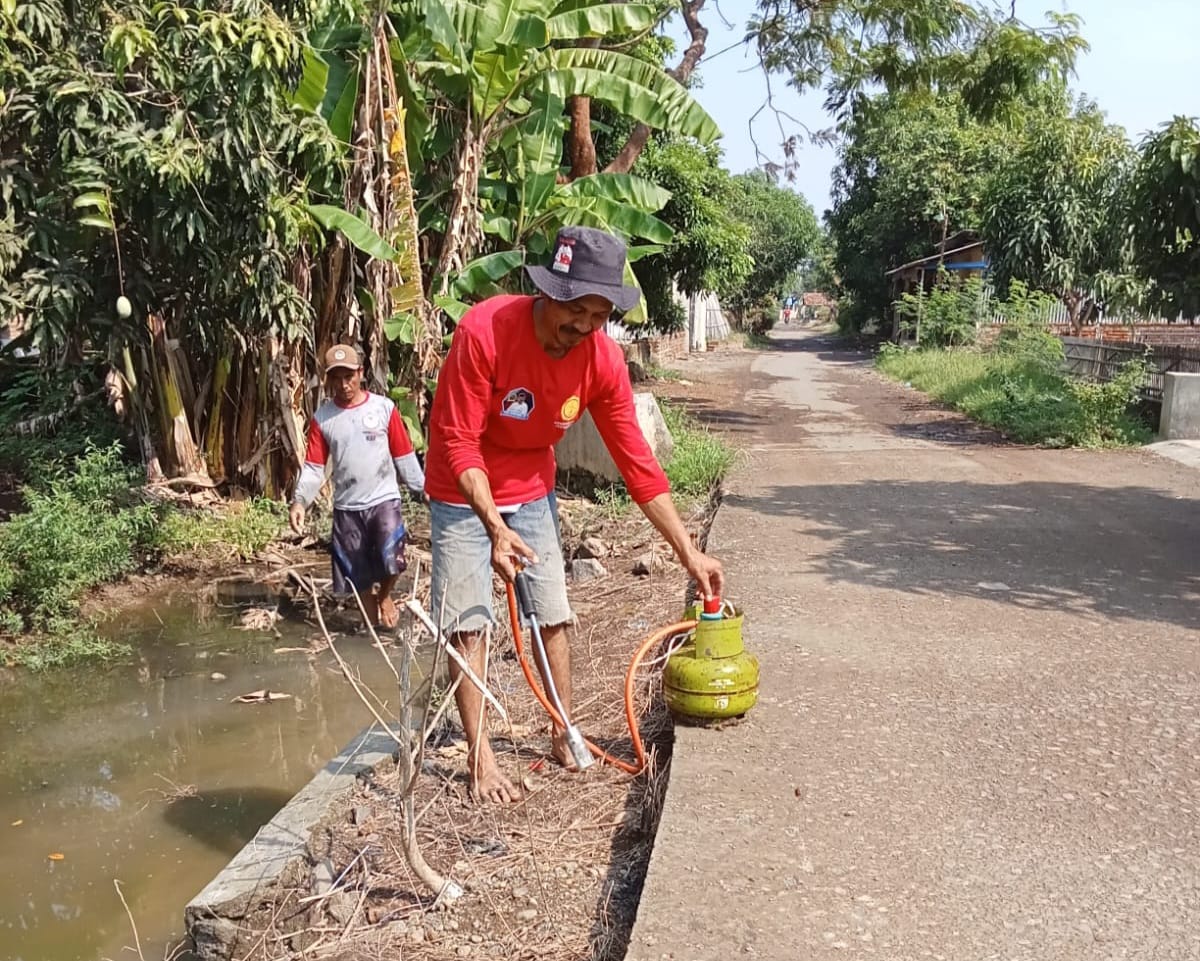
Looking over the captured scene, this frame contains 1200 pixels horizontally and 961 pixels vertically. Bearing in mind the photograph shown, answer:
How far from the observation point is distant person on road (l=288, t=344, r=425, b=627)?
5.60 meters

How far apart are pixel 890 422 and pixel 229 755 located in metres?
11.4

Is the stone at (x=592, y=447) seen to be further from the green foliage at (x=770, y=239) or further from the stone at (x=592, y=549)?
the green foliage at (x=770, y=239)

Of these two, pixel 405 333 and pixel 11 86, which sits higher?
pixel 11 86

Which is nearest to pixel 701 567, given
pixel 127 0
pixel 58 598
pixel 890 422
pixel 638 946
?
pixel 638 946

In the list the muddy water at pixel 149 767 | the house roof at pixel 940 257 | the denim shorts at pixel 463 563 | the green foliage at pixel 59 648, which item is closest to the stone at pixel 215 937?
the muddy water at pixel 149 767

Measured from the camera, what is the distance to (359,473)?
5.66 m

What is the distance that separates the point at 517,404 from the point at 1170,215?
8.13 metres

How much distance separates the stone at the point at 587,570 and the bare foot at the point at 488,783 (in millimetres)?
3103

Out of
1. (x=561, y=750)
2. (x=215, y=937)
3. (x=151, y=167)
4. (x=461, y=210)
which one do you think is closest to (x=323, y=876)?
(x=215, y=937)

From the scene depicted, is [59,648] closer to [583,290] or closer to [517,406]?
[517,406]

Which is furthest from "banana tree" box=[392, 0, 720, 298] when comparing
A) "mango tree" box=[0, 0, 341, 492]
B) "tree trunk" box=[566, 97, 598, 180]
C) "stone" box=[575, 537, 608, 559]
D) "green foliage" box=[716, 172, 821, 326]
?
"green foliage" box=[716, 172, 821, 326]

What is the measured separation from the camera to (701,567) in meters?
3.41

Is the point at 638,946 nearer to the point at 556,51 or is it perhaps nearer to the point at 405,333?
the point at 405,333

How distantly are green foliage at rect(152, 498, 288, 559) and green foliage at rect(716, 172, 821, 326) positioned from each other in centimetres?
3596
